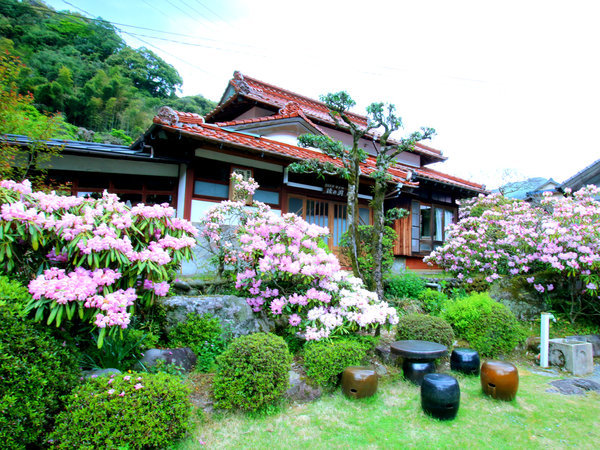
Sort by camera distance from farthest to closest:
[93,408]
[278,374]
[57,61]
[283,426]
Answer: [57,61]
[278,374]
[283,426]
[93,408]

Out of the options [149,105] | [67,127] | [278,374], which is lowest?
[278,374]

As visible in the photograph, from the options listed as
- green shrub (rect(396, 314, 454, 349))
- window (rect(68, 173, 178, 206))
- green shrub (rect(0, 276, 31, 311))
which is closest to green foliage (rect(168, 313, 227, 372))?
green shrub (rect(0, 276, 31, 311))

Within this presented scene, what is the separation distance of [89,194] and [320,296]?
615 centimetres

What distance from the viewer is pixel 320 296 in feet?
15.1

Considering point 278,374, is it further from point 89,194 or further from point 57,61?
point 57,61

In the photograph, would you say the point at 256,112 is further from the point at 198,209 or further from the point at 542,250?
the point at 542,250

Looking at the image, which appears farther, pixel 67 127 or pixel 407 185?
pixel 67 127

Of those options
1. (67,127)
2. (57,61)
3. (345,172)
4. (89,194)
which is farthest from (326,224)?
(57,61)

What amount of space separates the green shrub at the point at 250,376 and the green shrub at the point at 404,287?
5.13 m

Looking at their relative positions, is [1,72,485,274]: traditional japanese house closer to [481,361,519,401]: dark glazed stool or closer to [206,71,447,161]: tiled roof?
[206,71,447,161]: tiled roof

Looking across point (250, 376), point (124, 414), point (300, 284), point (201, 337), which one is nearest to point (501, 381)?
point (300, 284)

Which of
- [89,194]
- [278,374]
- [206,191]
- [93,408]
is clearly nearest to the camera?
[93,408]

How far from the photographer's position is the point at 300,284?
5062mm

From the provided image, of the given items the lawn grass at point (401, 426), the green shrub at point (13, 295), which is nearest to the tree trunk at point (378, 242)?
the lawn grass at point (401, 426)
